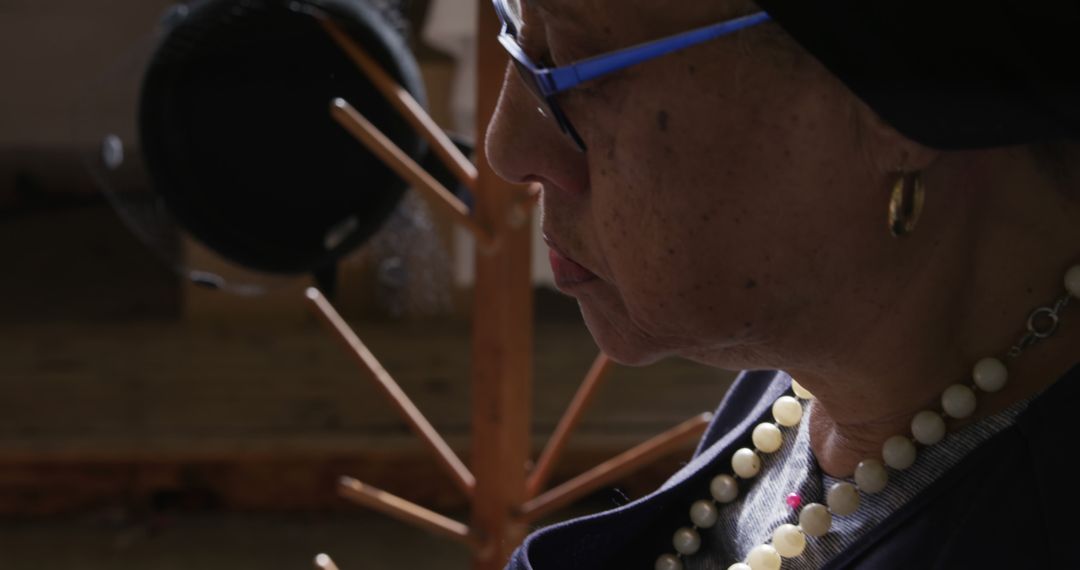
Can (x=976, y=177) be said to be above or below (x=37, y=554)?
above

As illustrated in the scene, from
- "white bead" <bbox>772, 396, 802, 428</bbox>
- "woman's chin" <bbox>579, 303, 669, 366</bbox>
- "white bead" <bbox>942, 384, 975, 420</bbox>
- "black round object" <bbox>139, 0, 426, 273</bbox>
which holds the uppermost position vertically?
"woman's chin" <bbox>579, 303, 669, 366</bbox>

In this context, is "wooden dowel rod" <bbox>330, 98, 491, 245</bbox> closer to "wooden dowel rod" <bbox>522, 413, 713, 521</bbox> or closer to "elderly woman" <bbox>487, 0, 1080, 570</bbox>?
"wooden dowel rod" <bbox>522, 413, 713, 521</bbox>

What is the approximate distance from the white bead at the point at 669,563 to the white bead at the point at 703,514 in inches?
1.1

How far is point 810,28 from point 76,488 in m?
2.55

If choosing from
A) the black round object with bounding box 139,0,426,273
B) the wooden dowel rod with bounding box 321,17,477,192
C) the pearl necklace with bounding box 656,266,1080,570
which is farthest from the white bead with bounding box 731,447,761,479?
the black round object with bounding box 139,0,426,273

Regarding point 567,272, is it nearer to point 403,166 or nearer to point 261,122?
point 403,166

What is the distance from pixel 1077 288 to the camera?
605 mm

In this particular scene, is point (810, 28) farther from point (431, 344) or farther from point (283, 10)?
point (431, 344)

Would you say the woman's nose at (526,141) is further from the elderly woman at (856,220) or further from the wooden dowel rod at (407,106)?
the wooden dowel rod at (407,106)

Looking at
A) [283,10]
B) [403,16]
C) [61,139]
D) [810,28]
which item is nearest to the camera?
[810,28]

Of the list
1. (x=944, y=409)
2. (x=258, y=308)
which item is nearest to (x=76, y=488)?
(x=258, y=308)

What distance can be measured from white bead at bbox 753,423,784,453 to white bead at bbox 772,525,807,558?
10 centimetres

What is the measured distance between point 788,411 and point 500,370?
76 centimetres

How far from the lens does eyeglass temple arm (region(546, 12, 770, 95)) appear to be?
0.55 m
